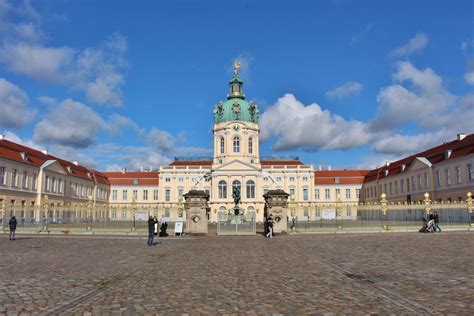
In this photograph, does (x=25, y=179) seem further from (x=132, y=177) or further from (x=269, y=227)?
(x=269, y=227)

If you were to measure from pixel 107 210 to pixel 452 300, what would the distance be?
94.3 feet

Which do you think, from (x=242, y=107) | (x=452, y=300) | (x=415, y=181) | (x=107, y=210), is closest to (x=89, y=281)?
(x=452, y=300)

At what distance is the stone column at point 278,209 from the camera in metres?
27.6

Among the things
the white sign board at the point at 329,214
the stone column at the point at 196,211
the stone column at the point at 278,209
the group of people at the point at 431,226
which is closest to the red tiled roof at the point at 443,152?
the group of people at the point at 431,226

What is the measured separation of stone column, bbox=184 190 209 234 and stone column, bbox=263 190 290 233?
14.0 feet

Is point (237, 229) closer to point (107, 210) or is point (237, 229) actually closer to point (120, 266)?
point (107, 210)

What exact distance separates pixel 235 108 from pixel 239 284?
66.2 metres

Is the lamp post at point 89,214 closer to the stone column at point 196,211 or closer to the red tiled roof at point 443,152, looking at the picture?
the stone column at point 196,211

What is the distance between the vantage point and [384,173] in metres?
72.1

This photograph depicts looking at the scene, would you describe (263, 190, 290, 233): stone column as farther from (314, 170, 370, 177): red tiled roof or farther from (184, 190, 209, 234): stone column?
(314, 170, 370, 177): red tiled roof

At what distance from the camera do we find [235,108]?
7419 cm

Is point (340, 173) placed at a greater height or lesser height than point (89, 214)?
greater

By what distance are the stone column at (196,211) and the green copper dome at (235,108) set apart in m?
47.8

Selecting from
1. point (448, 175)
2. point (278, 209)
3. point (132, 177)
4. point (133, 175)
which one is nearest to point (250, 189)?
point (132, 177)
